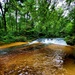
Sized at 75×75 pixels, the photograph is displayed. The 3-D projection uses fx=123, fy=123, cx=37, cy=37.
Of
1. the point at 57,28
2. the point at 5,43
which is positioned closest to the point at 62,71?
the point at 5,43

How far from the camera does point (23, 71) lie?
7.02 m

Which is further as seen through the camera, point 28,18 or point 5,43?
point 28,18

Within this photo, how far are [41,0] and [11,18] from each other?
20.7 metres

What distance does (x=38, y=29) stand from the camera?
3328 centimetres

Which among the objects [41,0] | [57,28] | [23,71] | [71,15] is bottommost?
[57,28]

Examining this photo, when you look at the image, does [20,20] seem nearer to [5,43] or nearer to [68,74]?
[5,43]

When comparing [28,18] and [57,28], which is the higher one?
[28,18]

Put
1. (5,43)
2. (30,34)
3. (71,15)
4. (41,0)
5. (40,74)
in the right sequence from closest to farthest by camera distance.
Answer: (40,74), (41,0), (71,15), (5,43), (30,34)

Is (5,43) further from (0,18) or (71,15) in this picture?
(0,18)

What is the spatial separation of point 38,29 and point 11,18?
7.76 m

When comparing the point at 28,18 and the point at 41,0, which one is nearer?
the point at 41,0

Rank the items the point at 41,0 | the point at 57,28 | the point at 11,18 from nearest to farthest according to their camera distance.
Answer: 1. the point at 41,0
2. the point at 11,18
3. the point at 57,28

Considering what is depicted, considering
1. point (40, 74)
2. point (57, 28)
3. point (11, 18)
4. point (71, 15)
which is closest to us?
point (40, 74)

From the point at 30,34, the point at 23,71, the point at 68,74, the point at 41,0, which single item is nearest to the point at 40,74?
the point at 23,71
